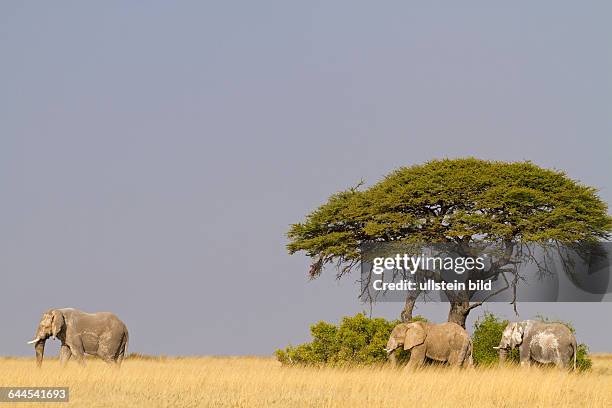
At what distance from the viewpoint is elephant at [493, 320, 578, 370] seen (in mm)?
33781

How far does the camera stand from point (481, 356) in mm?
38469

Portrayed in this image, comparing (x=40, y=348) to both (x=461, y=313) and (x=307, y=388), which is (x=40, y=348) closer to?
(x=307, y=388)

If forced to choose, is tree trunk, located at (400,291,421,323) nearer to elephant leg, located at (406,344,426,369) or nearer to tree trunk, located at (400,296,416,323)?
tree trunk, located at (400,296,416,323)

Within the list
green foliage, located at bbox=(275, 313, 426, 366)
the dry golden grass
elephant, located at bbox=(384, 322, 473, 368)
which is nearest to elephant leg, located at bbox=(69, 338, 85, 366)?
the dry golden grass

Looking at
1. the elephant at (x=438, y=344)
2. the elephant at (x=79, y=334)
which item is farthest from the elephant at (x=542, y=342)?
the elephant at (x=79, y=334)

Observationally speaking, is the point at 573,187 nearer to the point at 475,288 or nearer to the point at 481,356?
the point at 475,288

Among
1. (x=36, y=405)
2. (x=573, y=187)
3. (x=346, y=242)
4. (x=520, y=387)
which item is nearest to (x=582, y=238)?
(x=573, y=187)

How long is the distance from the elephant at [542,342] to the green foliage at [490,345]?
2.92m

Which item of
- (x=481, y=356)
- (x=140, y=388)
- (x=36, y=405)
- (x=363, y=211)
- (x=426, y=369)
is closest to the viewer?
(x=36, y=405)

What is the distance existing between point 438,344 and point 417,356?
829mm

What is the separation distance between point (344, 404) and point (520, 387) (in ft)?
18.9

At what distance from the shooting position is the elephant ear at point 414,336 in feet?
112

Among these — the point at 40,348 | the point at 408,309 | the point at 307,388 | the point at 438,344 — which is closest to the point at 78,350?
the point at 40,348

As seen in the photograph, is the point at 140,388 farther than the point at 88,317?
No
